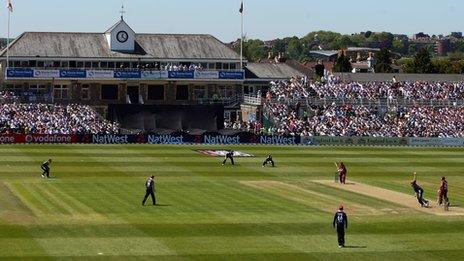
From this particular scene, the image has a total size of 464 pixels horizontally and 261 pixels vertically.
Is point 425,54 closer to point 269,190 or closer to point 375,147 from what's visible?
point 375,147

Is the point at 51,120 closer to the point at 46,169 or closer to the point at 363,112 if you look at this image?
the point at 363,112

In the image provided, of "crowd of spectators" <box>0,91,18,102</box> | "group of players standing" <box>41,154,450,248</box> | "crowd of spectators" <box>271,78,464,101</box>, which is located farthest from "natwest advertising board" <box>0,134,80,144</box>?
"crowd of spectators" <box>271,78,464,101</box>

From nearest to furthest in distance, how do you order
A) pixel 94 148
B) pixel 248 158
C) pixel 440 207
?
pixel 440 207 < pixel 248 158 < pixel 94 148

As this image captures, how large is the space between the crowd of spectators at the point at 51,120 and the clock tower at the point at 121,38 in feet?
39.5

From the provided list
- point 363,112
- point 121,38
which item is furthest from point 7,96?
point 363,112

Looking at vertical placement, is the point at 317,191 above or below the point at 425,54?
below

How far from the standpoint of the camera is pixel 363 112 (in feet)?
301

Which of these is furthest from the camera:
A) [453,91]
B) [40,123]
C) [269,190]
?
[453,91]

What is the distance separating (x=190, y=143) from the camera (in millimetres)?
80812

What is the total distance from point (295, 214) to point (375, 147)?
4304 centimetres

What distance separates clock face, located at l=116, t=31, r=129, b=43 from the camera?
98.9 m

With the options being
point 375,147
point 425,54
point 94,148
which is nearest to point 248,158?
point 94,148

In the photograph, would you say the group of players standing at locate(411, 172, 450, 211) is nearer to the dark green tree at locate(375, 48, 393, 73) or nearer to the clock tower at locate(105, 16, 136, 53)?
the clock tower at locate(105, 16, 136, 53)

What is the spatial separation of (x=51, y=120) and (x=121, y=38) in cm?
1966
